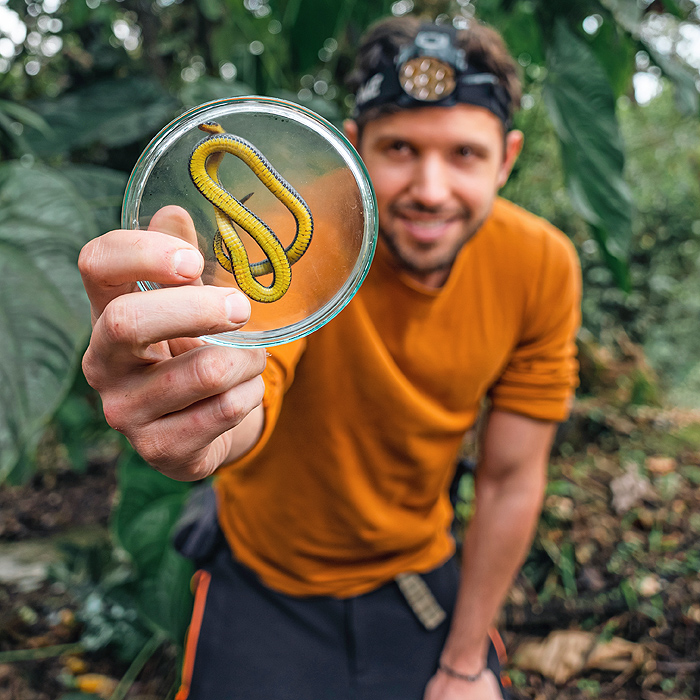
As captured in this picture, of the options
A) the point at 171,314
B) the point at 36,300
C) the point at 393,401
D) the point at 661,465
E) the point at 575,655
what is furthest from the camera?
the point at 661,465

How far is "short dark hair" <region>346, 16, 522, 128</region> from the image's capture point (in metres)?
1.18

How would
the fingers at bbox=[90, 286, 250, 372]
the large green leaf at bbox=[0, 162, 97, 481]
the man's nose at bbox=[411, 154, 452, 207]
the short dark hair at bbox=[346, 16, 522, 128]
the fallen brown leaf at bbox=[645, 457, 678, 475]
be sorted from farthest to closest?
the fallen brown leaf at bbox=[645, 457, 678, 475]
the short dark hair at bbox=[346, 16, 522, 128]
the man's nose at bbox=[411, 154, 452, 207]
the large green leaf at bbox=[0, 162, 97, 481]
the fingers at bbox=[90, 286, 250, 372]

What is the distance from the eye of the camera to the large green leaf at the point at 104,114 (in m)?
1.59

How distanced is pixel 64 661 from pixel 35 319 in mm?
1605

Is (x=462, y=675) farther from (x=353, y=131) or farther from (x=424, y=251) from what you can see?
(x=353, y=131)

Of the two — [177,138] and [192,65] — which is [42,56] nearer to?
[192,65]

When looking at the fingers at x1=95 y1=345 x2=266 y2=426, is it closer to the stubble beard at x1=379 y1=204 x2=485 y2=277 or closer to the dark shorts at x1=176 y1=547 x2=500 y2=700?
the stubble beard at x1=379 y1=204 x2=485 y2=277

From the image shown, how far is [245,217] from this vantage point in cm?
55

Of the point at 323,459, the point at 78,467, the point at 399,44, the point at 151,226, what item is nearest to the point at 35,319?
the point at 151,226

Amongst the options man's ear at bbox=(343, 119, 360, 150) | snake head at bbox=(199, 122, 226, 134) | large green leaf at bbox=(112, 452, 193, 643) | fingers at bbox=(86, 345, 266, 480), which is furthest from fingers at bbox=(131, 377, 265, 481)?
large green leaf at bbox=(112, 452, 193, 643)

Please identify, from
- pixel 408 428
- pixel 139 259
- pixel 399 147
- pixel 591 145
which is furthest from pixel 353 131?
pixel 139 259

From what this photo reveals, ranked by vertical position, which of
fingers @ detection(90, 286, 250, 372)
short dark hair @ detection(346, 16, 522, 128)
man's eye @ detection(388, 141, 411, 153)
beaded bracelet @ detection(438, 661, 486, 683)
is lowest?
beaded bracelet @ detection(438, 661, 486, 683)

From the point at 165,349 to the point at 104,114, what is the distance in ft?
4.38

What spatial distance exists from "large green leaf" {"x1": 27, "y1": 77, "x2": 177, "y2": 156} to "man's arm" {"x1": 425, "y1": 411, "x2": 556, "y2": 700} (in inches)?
50.9
